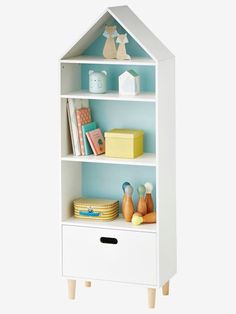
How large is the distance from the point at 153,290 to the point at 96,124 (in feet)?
3.39

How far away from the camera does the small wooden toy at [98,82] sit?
607 cm

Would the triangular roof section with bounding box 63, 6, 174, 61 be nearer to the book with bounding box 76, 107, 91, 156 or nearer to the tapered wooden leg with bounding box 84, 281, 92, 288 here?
the book with bounding box 76, 107, 91, 156

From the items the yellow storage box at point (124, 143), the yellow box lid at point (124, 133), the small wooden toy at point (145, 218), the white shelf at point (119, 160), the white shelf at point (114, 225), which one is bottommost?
the white shelf at point (114, 225)

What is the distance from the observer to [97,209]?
6.15 metres

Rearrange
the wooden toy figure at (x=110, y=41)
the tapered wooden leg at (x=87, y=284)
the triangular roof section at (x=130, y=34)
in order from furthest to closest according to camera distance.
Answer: the tapered wooden leg at (x=87, y=284), the wooden toy figure at (x=110, y=41), the triangular roof section at (x=130, y=34)

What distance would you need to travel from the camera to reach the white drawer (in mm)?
5969

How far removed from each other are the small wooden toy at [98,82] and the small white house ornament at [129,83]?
11cm

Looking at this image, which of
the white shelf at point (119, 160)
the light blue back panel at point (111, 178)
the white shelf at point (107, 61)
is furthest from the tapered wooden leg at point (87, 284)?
the white shelf at point (107, 61)

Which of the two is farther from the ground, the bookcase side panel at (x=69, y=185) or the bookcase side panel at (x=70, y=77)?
the bookcase side panel at (x=70, y=77)

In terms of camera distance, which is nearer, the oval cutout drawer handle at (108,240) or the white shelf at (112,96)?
the white shelf at (112,96)

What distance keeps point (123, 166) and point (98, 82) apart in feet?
1.75

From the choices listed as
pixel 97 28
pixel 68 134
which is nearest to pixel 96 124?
pixel 68 134

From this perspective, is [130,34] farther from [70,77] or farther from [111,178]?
[111,178]

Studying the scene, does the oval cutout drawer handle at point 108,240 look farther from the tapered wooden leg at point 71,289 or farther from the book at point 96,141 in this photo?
the book at point 96,141
